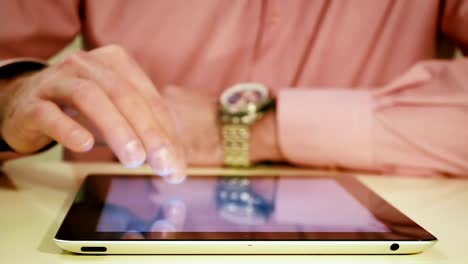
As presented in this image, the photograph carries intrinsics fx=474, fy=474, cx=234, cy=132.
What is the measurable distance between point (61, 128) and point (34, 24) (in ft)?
1.29

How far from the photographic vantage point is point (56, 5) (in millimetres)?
719

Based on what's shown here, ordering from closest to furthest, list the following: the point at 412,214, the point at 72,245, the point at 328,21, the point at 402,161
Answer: the point at 72,245 → the point at 412,214 → the point at 402,161 → the point at 328,21

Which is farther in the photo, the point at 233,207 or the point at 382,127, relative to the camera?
the point at 382,127

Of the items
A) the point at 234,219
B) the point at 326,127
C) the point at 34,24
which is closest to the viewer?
the point at 234,219

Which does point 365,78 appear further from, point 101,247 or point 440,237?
point 101,247

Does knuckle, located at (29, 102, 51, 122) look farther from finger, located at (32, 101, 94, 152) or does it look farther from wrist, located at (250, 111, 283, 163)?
wrist, located at (250, 111, 283, 163)

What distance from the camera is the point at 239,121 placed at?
0.61 metres

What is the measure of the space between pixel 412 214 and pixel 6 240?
0.32 m

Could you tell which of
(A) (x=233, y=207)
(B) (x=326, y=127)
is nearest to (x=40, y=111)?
(A) (x=233, y=207)

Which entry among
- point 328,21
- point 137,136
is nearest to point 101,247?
point 137,136

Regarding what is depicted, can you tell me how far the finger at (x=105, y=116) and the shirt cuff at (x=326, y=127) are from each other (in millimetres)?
237

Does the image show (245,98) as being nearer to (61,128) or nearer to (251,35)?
(251,35)

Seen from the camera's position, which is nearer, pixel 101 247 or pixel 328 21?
pixel 101 247

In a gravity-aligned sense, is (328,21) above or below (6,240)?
above
